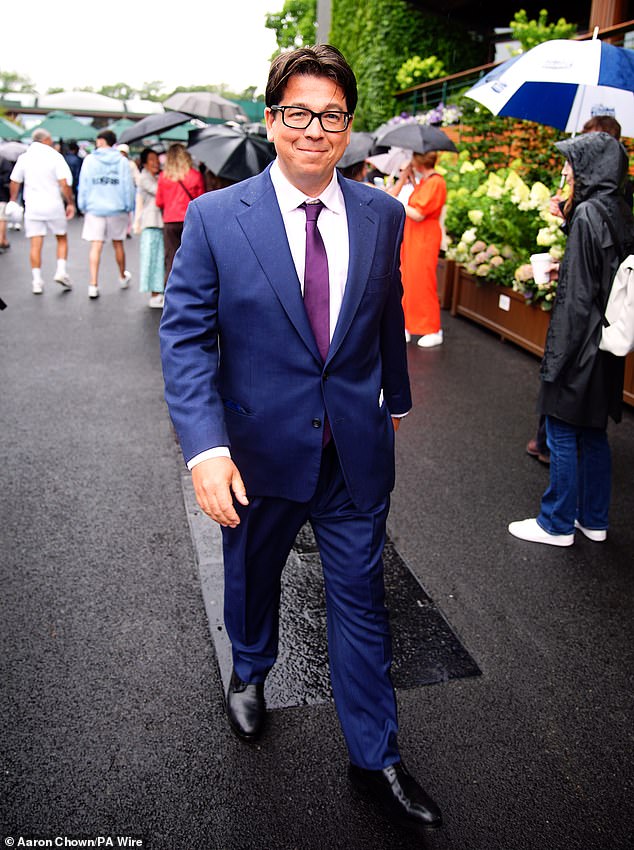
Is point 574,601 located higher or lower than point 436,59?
lower

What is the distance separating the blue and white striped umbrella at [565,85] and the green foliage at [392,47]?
13.6m

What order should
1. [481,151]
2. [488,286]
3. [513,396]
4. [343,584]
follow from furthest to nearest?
[481,151] → [488,286] → [513,396] → [343,584]

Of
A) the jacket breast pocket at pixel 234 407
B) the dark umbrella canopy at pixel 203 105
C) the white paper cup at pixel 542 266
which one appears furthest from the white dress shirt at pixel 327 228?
the dark umbrella canopy at pixel 203 105

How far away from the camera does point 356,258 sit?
2.25m

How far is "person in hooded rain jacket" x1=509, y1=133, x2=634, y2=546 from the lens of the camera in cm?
379

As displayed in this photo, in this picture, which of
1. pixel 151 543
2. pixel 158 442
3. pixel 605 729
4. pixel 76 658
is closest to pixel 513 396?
pixel 158 442

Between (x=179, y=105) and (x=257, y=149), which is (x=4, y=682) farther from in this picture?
(x=179, y=105)

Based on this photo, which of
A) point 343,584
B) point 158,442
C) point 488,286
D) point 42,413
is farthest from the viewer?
point 488,286

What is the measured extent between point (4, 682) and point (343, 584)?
1480 millimetres

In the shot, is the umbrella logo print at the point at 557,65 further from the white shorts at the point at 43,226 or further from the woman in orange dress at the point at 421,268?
the white shorts at the point at 43,226

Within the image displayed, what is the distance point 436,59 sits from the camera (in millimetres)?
17781

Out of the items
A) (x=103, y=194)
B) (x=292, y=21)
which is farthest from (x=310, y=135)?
(x=292, y=21)

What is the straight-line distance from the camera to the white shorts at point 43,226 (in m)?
10.5

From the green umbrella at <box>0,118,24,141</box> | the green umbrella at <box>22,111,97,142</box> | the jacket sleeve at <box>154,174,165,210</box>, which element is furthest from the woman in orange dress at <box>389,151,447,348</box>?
A: the green umbrella at <box>0,118,24,141</box>
